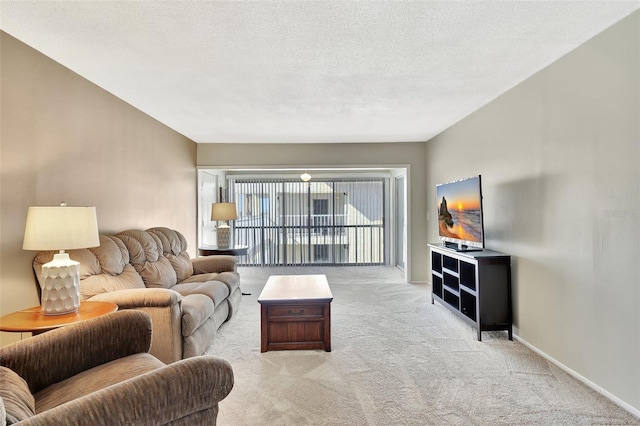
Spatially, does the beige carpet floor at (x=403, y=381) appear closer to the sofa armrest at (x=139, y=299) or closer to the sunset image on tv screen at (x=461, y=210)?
the sofa armrest at (x=139, y=299)

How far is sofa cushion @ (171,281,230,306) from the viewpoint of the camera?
322cm

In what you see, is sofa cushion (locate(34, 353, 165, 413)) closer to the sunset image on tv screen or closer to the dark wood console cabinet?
the dark wood console cabinet

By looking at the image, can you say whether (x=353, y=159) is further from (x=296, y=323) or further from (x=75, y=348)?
(x=75, y=348)

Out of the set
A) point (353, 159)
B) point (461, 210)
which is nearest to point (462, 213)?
point (461, 210)

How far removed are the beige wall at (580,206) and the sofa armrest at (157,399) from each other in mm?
2412

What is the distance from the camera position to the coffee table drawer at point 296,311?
2.97 metres

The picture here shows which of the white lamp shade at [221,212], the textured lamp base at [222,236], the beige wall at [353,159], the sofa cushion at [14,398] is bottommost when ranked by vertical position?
the sofa cushion at [14,398]

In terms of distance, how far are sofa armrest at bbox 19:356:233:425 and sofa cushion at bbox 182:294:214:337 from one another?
1364 mm

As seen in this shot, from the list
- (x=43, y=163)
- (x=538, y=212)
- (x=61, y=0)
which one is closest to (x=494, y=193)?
(x=538, y=212)

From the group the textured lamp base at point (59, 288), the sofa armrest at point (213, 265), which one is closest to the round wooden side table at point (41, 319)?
the textured lamp base at point (59, 288)

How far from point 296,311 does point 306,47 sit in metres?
2.14

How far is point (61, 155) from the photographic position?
106 inches

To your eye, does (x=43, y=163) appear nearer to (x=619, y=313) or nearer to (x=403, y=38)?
(x=403, y=38)

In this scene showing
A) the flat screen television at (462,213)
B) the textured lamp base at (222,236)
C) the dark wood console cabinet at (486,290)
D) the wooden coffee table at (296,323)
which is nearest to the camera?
the wooden coffee table at (296,323)
